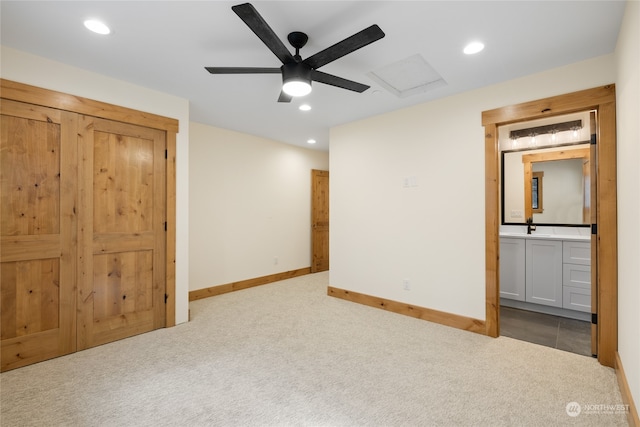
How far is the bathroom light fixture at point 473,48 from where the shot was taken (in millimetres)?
2254

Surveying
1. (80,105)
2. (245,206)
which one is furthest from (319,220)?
(80,105)

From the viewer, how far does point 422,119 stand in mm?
3498

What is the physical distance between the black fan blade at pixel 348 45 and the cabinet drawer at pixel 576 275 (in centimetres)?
361

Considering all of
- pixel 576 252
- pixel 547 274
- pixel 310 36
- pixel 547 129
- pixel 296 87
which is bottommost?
pixel 547 274

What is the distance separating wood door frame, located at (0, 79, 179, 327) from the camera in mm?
2416

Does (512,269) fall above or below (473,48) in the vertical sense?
below

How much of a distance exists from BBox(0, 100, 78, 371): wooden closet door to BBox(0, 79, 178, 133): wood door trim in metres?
0.06

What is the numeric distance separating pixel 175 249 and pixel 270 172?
241 centimetres

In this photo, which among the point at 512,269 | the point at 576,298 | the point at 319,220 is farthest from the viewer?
the point at 319,220


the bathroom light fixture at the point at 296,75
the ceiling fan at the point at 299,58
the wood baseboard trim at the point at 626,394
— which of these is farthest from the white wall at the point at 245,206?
the wood baseboard trim at the point at 626,394

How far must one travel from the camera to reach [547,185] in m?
4.18

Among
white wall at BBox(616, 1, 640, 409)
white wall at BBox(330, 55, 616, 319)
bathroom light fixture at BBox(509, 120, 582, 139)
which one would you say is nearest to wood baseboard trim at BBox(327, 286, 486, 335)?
white wall at BBox(330, 55, 616, 319)

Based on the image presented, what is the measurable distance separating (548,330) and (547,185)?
2.09 meters

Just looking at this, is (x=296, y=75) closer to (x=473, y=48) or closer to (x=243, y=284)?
(x=473, y=48)
